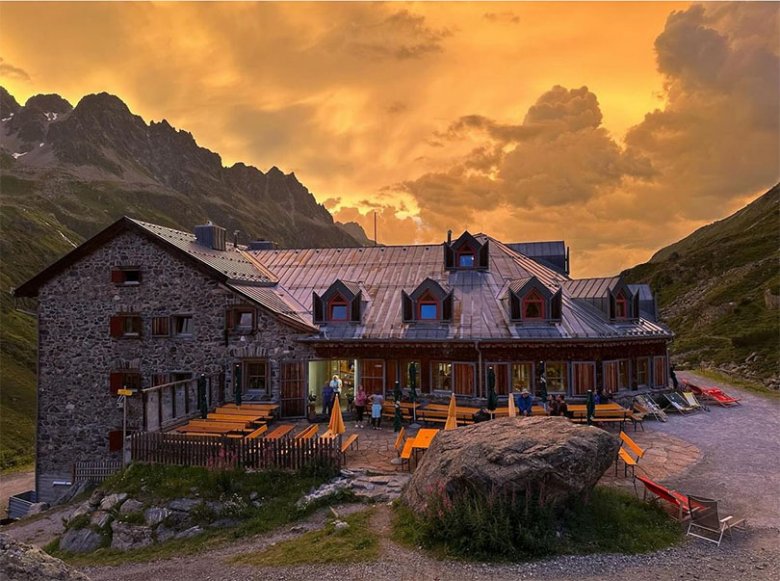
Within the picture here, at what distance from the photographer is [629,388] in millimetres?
26844

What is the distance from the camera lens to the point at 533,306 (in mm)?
26062

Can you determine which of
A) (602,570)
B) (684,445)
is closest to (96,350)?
(602,570)

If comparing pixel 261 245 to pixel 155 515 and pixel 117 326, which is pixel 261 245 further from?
pixel 155 515

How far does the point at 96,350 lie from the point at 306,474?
16.3 metres

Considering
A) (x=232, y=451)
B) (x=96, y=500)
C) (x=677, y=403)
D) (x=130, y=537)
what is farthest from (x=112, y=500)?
(x=677, y=403)

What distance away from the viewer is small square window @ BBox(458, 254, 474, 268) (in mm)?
30422

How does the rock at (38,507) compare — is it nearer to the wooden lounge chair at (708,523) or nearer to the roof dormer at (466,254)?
the roof dormer at (466,254)

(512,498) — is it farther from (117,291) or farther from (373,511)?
(117,291)

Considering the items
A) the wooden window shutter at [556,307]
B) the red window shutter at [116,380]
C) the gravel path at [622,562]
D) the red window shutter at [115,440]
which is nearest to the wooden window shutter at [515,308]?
the wooden window shutter at [556,307]

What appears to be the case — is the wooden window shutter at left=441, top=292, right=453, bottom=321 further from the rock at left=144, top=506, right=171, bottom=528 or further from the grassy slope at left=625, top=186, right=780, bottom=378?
the grassy slope at left=625, top=186, right=780, bottom=378

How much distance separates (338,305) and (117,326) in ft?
37.0

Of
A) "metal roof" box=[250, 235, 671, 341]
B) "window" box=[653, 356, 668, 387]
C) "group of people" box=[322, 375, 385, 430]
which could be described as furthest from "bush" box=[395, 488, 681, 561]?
"window" box=[653, 356, 668, 387]

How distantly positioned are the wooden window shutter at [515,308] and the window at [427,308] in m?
3.65

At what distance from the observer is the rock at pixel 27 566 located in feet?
26.6
